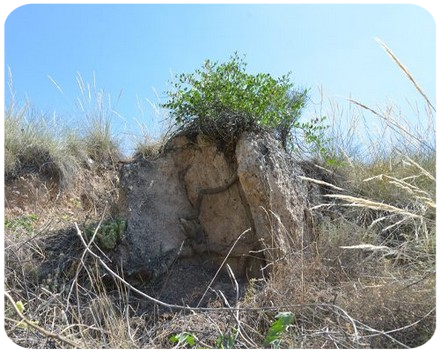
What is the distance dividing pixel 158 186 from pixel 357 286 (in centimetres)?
169

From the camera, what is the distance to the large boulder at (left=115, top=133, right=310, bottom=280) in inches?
148

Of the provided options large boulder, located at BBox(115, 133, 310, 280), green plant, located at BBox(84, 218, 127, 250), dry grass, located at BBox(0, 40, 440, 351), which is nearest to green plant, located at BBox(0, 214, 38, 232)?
dry grass, located at BBox(0, 40, 440, 351)

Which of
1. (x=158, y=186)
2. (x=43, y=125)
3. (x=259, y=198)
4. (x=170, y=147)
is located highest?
(x=43, y=125)

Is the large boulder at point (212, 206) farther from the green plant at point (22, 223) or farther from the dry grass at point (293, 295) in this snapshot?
the green plant at point (22, 223)

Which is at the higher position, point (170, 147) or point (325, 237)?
point (170, 147)

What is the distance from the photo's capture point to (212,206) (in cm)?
409

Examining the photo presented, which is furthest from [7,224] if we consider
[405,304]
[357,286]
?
[405,304]

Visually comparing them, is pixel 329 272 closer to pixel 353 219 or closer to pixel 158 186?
pixel 353 219

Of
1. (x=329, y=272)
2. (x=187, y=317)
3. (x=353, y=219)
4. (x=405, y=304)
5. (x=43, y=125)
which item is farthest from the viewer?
(x=43, y=125)

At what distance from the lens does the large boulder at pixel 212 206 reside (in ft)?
12.3

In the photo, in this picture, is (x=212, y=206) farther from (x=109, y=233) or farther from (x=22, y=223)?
(x=22, y=223)

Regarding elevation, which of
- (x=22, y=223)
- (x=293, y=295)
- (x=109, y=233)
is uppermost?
(x=22, y=223)

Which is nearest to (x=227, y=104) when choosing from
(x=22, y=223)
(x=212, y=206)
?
(x=212, y=206)

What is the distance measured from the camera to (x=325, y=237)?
3.96 metres
